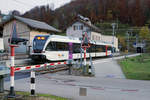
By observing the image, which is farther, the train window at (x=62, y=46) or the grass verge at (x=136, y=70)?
the train window at (x=62, y=46)

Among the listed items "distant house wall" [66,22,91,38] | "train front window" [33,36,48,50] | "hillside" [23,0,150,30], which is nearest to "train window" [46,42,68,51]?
"train front window" [33,36,48,50]

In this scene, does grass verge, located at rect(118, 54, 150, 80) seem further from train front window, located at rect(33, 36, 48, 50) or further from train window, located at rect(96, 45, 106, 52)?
train window, located at rect(96, 45, 106, 52)

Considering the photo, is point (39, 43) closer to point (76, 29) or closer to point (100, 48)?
point (100, 48)

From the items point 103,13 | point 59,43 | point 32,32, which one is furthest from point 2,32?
point 103,13

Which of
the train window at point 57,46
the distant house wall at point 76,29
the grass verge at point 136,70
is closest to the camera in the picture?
the grass verge at point 136,70

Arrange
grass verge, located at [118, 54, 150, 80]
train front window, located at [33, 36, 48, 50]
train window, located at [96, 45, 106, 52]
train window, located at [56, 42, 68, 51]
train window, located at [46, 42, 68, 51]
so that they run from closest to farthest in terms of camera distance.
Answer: grass verge, located at [118, 54, 150, 80], train front window, located at [33, 36, 48, 50], train window, located at [46, 42, 68, 51], train window, located at [56, 42, 68, 51], train window, located at [96, 45, 106, 52]

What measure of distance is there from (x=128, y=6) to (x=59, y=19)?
41.9 meters

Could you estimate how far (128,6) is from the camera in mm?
115438

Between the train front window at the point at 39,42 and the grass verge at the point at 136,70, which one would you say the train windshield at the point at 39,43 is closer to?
the train front window at the point at 39,42

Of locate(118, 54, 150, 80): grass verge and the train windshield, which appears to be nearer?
locate(118, 54, 150, 80): grass verge

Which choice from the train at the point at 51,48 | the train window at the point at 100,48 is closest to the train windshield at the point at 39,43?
the train at the point at 51,48

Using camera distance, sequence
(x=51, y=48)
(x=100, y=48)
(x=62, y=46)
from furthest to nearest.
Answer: (x=100, y=48) < (x=62, y=46) < (x=51, y=48)

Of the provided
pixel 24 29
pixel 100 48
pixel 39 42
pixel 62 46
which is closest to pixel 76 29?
pixel 24 29

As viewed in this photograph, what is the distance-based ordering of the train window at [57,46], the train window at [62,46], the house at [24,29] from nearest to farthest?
the train window at [57,46]
the train window at [62,46]
the house at [24,29]
